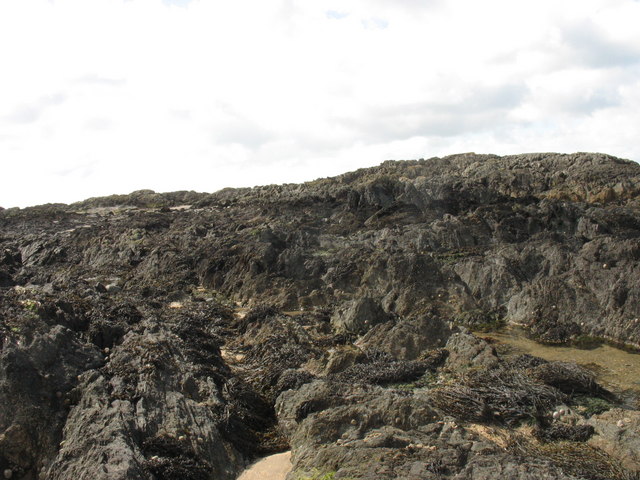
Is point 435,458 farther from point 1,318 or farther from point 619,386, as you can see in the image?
Answer: point 1,318

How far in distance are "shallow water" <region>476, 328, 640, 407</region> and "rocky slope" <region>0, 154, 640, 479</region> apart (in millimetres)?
621

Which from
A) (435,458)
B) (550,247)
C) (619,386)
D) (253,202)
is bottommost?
(619,386)

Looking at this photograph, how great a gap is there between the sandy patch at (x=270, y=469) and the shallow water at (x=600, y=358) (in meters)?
6.28

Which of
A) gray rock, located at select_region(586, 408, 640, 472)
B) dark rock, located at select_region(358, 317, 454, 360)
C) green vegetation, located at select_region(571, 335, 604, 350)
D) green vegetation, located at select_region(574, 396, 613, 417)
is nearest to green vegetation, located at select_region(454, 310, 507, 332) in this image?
green vegetation, located at select_region(571, 335, 604, 350)

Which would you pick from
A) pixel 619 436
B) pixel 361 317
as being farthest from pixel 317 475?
pixel 361 317

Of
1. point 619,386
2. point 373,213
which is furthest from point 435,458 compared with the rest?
point 373,213

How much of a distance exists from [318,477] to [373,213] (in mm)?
22165

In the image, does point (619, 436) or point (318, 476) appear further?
point (619, 436)

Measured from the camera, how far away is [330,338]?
45.5 ft

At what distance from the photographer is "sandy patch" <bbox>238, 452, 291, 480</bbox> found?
7.27 meters

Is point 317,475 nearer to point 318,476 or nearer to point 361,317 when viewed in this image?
point 318,476

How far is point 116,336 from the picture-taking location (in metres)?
10.8

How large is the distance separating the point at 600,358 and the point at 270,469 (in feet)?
28.0

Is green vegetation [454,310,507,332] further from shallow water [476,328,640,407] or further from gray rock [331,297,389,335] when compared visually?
gray rock [331,297,389,335]
